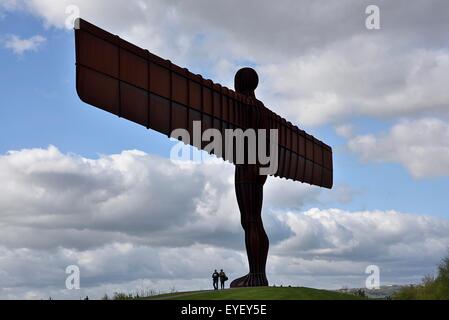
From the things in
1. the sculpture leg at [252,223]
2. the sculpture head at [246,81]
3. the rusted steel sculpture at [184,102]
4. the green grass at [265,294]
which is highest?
the sculpture head at [246,81]

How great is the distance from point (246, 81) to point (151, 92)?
554 centimetres

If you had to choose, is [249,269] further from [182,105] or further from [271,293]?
[182,105]

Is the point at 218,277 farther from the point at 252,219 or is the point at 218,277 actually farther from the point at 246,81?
the point at 246,81

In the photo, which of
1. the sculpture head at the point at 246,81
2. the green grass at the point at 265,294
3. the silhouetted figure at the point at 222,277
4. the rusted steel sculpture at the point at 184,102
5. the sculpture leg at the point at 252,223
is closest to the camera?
the rusted steel sculpture at the point at 184,102

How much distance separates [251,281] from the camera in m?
22.4

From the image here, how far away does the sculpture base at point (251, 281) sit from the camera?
22312 millimetres

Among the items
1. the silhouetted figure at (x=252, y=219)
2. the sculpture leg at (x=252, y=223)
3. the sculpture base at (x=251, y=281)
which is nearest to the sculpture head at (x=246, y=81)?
the silhouetted figure at (x=252, y=219)

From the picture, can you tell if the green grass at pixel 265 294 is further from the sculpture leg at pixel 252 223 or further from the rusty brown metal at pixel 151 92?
the rusty brown metal at pixel 151 92

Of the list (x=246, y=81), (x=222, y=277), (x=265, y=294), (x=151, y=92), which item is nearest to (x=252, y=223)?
(x=265, y=294)

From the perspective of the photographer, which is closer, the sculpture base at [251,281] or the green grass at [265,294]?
the green grass at [265,294]

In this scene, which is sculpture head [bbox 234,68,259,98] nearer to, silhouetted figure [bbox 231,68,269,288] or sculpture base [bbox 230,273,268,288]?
silhouetted figure [bbox 231,68,269,288]

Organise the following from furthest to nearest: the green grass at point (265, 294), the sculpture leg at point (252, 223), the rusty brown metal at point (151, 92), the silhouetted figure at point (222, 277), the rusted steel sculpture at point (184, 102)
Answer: the silhouetted figure at point (222, 277), the sculpture leg at point (252, 223), the green grass at point (265, 294), the rusted steel sculpture at point (184, 102), the rusty brown metal at point (151, 92)

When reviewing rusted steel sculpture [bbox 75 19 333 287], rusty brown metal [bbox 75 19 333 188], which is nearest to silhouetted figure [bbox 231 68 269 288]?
rusted steel sculpture [bbox 75 19 333 287]
